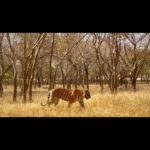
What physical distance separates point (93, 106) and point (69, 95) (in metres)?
0.43

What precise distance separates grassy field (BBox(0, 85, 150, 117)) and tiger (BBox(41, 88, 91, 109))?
0.06 m

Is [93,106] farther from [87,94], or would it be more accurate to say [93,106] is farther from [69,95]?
[69,95]

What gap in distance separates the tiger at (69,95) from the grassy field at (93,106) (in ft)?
0.21

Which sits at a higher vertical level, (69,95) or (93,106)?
(69,95)

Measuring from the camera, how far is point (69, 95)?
5.77 metres

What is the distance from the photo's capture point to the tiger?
5.68 metres

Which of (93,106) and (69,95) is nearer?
(93,106)

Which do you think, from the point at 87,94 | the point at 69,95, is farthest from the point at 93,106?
the point at 69,95

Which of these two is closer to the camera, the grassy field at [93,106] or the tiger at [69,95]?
the grassy field at [93,106]

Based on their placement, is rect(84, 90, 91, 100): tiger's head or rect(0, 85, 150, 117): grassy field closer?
rect(0, 85, 150, 117): grassy field

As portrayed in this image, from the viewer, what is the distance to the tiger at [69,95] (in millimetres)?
5676
